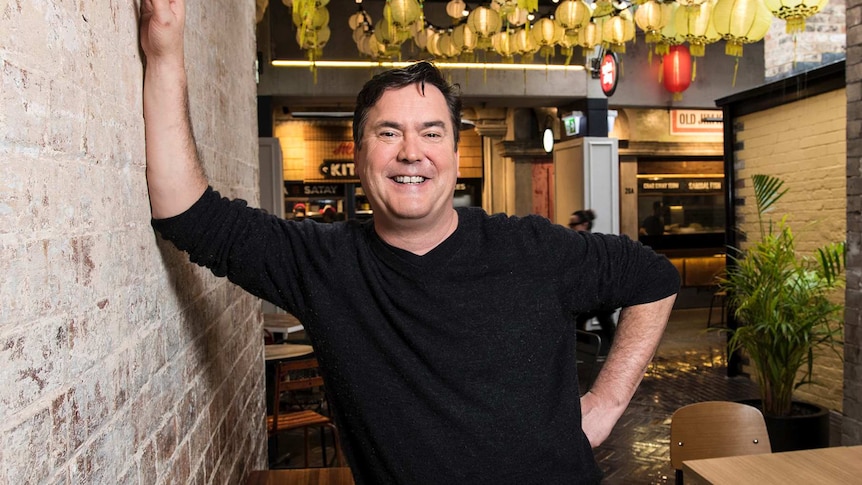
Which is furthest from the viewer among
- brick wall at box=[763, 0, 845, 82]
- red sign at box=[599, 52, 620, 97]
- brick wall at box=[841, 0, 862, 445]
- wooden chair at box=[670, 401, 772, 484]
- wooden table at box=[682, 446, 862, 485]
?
red sign at box=[599, 52, 620, 97]

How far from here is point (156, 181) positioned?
1.53 metres

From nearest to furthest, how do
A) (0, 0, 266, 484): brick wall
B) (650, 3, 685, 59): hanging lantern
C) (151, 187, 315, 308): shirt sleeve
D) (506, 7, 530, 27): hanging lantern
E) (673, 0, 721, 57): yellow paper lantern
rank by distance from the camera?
(0, 0, 266, 484): brick wall → (151, 187, 315, 308): shirt sleeve → (673, 0, 721, 57): yellow paper lantern → (650, 3, 685, 59): hanging lantern → (506, 7, 530, 27): hanging lantern

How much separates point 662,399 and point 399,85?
19.2ft

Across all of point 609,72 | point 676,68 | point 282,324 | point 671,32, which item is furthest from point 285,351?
point 676,68

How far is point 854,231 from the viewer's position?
417 cm

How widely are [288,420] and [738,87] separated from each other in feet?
30.1

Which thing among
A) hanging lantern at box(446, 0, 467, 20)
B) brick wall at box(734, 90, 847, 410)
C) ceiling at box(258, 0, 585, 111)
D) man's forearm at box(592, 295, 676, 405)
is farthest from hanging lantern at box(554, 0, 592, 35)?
man's forearm at box(592, 295, 676, 405)

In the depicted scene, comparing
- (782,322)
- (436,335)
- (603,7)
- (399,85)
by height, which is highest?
(603,7)

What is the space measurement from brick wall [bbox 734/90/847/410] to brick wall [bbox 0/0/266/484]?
19.9ft

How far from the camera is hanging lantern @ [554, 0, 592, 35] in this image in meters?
6.35

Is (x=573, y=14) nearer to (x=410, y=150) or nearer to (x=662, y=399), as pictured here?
(x=662, y=399)

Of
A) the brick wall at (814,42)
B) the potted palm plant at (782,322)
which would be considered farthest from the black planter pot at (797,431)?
the brick wall at (814,42)

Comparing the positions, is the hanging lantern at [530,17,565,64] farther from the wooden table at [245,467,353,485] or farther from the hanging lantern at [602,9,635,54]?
the wooden table at [245,467,353,485]

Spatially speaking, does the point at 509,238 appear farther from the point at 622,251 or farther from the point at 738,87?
the point at 738,87
